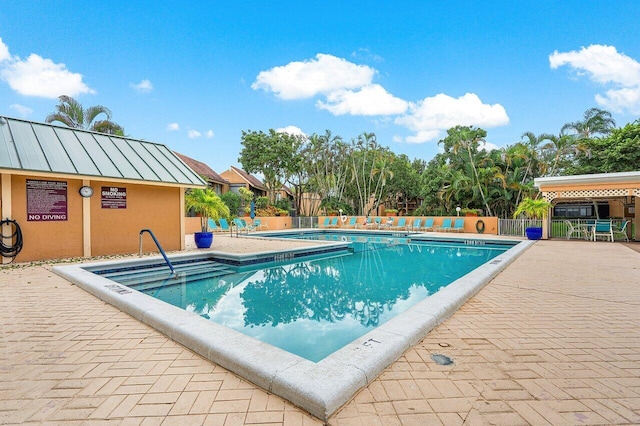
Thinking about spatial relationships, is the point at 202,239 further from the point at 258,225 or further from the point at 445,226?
the point at 445,226

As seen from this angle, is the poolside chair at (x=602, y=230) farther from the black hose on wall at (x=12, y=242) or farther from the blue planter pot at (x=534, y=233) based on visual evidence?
the black hose on wall at (x=12, y=242)

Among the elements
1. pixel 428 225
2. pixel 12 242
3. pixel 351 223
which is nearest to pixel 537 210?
pixel 428 225

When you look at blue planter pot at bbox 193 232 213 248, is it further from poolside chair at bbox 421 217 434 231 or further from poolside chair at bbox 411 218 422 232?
poolside chair at bbox 421 217 434 231

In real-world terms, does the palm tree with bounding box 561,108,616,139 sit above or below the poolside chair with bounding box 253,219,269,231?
above

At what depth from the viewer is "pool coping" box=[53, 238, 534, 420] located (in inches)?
87.1

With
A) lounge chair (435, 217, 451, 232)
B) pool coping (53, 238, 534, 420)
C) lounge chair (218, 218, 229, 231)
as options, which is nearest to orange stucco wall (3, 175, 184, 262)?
pool coping (53, 238, 534, 420)

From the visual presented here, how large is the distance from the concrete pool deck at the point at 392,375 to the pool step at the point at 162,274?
2643 mm

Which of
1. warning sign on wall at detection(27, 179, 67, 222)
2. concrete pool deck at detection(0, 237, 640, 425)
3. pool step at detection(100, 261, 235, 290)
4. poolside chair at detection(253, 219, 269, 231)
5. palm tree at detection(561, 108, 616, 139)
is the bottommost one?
pool step at detection(100, 261, 235, 290)

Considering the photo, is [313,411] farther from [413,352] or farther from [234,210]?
[234,210]

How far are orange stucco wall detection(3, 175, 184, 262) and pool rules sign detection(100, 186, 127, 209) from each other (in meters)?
0.08

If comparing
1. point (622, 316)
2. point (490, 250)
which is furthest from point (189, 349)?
point (490, 250)

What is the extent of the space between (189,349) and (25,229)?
304 inches

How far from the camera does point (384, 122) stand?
3522 cm

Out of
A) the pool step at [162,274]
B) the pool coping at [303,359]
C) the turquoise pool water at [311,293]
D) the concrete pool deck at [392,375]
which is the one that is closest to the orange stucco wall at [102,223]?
the pool step at [162,274]
